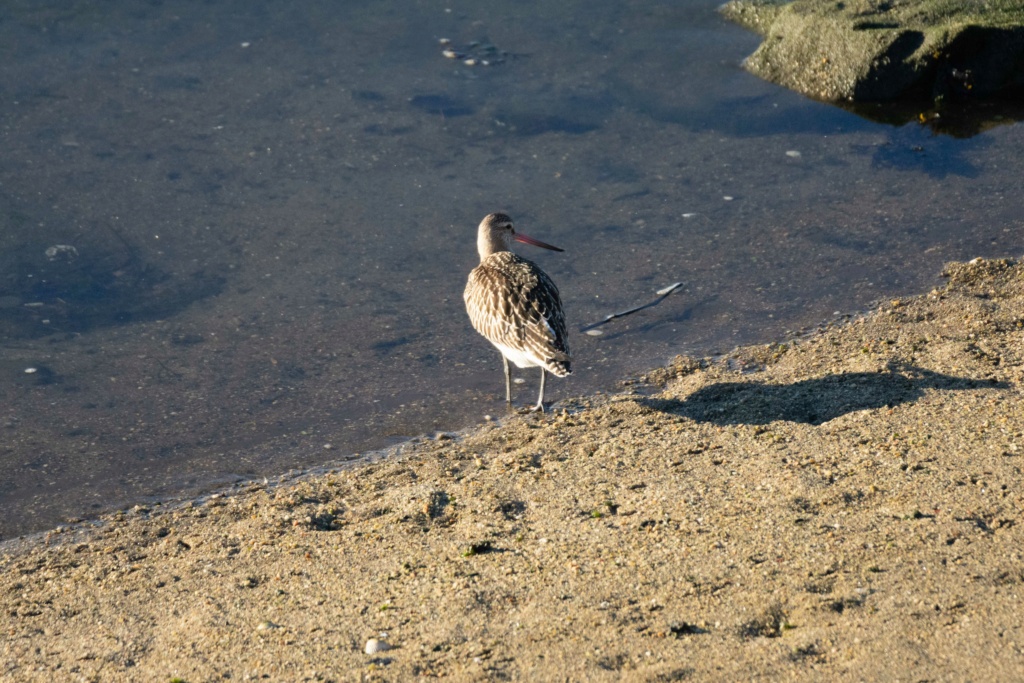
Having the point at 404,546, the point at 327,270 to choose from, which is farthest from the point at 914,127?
the point at 404,546

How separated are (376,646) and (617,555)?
1.05 m

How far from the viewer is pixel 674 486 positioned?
5.25 m

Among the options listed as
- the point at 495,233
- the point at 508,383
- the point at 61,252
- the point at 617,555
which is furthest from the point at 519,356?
the point at 61,252

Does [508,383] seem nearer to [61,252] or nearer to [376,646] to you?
[376,646]

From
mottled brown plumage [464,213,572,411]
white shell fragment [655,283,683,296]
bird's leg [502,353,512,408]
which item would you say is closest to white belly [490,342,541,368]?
mottled brown plumage [464,213,572,411]

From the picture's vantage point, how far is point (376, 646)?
429 centimetres

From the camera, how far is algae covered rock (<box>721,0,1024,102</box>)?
10.5 m

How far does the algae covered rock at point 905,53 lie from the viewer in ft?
34.4

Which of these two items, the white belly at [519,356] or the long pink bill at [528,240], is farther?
the long pink bill at [528,240]

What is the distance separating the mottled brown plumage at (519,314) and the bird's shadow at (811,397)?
652mm

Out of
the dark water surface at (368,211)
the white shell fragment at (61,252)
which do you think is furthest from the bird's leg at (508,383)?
the white shell fragment at (61,252)

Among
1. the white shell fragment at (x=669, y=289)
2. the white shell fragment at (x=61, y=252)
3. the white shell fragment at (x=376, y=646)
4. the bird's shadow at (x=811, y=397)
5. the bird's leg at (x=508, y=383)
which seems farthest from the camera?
the white shell fragment at (x=61, y=252)

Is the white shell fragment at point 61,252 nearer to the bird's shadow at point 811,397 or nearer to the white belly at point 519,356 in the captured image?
the white belly at point 519,356

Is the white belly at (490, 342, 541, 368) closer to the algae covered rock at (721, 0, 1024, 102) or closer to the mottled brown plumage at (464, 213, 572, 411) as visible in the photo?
the mottled brown plumage at (464, 213, 572, 411)
